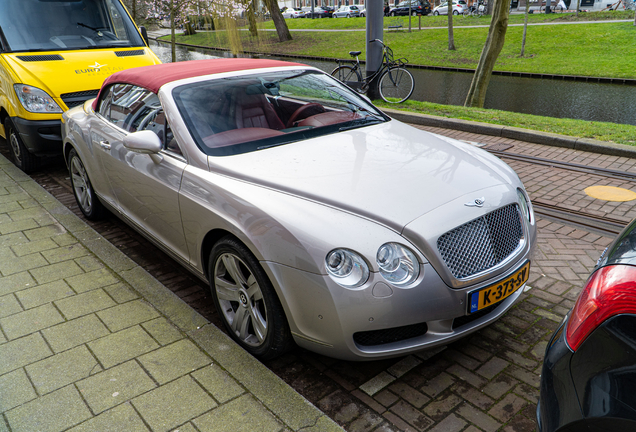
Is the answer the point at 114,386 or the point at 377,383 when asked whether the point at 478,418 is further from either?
the point at 114,386

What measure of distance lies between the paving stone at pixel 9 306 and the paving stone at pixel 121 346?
0.78 metres

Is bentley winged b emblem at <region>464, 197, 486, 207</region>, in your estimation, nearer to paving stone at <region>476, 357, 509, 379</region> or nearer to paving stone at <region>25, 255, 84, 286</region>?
paving stone at <region>476, 357, 509, 379</region>

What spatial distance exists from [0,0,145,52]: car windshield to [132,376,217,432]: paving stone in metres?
5.76

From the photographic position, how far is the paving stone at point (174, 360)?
2.67 m

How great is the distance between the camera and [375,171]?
295 cm

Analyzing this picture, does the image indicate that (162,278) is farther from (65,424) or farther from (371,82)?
(371,82)

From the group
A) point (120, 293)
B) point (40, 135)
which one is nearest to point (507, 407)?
point (120, 293)

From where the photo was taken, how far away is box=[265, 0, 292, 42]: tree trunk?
34562 mm

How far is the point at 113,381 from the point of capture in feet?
8.60

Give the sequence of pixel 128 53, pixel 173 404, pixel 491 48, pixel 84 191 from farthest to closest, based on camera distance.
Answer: pixel 491 48
pixel 128 53
pixel 84 191
pixel 173 404

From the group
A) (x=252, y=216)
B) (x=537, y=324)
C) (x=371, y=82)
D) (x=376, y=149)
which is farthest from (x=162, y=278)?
(x=371, y=82)

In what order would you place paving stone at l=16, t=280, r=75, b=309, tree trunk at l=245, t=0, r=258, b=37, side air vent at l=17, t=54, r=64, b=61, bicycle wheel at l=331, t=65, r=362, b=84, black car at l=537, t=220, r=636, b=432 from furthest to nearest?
1. tree trunk at l=245, t=0, r=258, b=37
2. bicycle wheel at l=331, t=65, r=362, b=84
3. side air vent at l=17, t=54, r=64, b=61
4. paving stone at l=16, t=280, r=75, b=309
5. black car at l=537, t=220, r=636, b=432

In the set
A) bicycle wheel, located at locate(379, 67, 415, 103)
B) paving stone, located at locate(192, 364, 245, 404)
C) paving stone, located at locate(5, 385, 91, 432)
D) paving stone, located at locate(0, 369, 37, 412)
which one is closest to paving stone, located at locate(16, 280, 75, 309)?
paving stone, located at locate(0, 369, 37, 412)

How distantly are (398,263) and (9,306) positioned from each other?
2.70m
